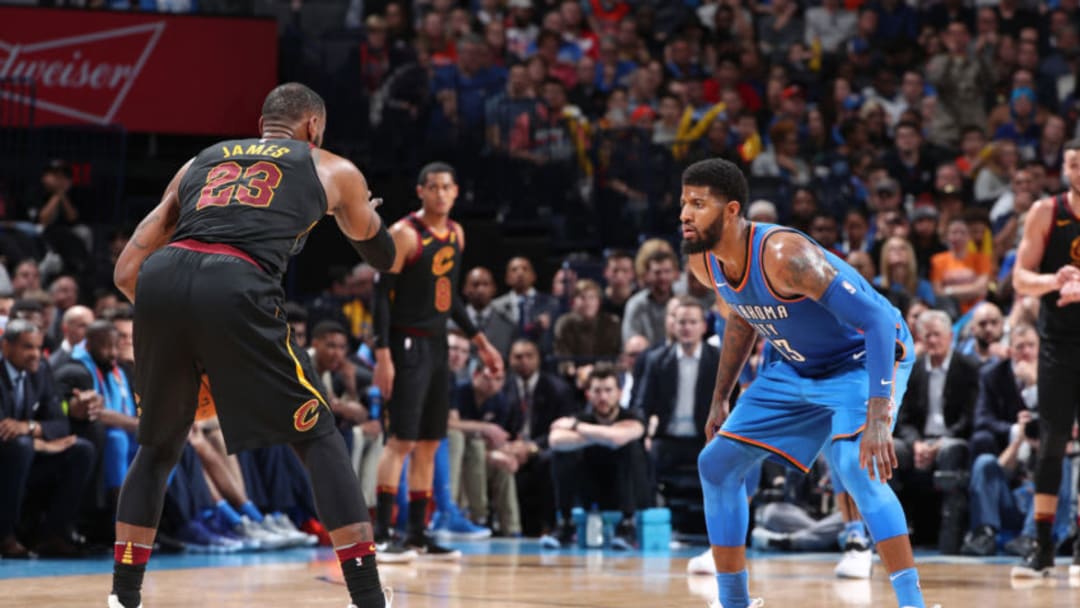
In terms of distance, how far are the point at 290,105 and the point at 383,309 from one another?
3.80 metres

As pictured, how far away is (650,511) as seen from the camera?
10.5 m

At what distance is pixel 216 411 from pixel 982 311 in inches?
278

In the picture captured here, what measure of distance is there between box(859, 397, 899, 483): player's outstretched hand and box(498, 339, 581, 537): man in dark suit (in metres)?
6.23

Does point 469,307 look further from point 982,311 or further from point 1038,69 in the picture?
point 1038,69

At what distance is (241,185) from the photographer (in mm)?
5070

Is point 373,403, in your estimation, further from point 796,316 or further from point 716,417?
point 796,316

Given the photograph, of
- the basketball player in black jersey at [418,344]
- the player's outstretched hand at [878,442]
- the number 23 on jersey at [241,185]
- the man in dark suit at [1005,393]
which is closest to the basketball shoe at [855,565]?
the man in dark suit at [1005,393]

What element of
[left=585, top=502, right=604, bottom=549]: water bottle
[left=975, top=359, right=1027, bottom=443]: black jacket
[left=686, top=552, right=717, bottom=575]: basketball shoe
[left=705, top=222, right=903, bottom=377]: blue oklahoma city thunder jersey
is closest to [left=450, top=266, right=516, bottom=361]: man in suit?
[left=585, top=502, right=604, bottom=549]: water bottle

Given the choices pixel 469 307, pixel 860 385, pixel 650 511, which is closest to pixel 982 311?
pixel 650 511

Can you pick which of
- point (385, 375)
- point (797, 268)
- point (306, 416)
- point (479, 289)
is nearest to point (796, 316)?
point (797, 268)

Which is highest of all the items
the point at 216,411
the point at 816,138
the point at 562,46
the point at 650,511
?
the point at 562,46

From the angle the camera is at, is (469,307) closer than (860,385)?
No

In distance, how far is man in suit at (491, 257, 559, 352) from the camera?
12.8 meters

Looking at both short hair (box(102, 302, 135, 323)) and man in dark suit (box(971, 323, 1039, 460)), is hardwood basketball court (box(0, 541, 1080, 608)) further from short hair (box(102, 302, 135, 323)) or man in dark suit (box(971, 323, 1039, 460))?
short hair (box(102, 302, 135, 323))
